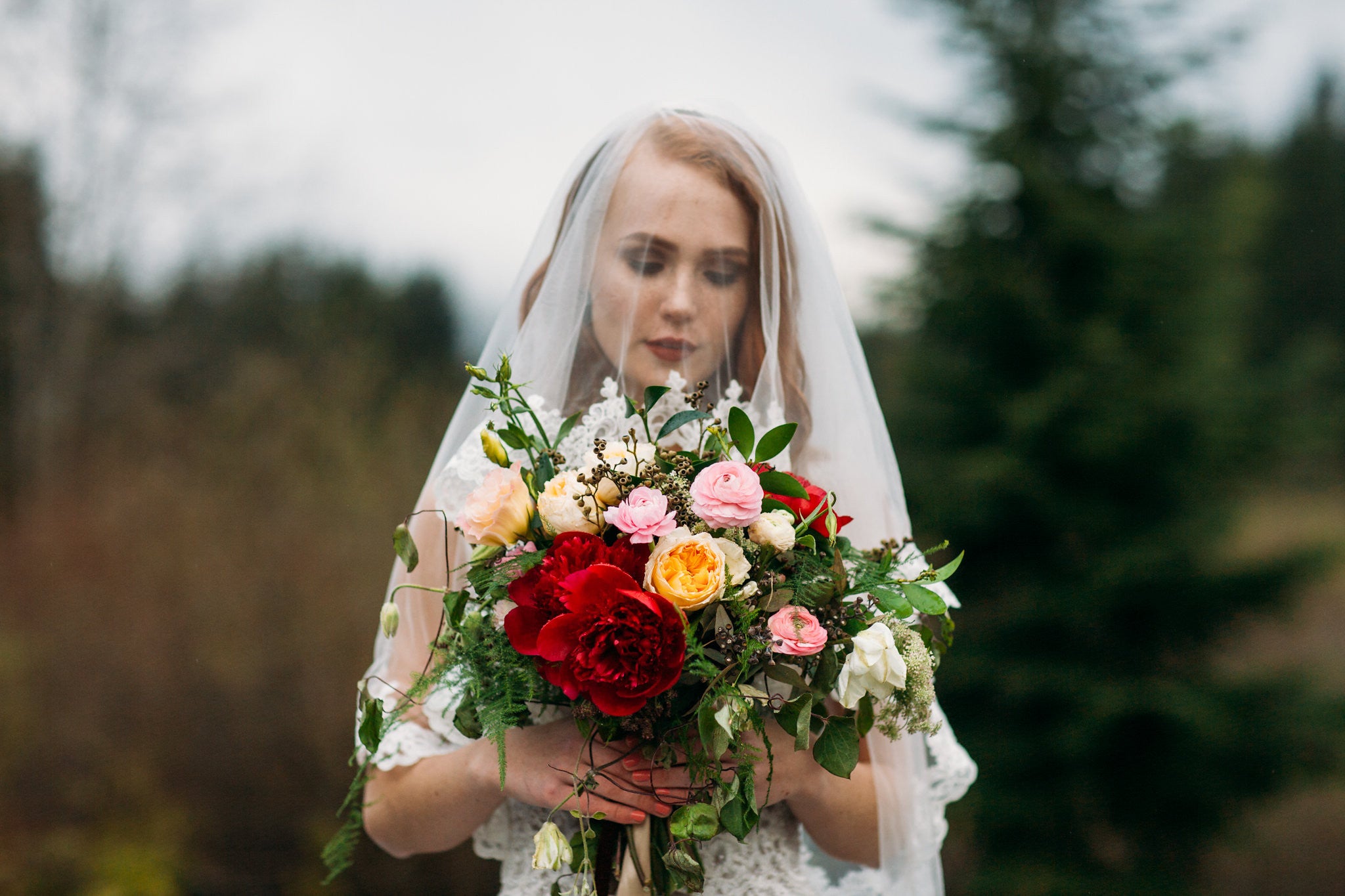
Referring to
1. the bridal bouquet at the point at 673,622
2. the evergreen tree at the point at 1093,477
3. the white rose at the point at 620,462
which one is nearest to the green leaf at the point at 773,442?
the bridal bouquet at the point at 673,622

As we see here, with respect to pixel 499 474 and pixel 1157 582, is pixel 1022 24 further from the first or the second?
pixel 499 474

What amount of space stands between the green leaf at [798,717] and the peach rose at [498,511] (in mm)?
447

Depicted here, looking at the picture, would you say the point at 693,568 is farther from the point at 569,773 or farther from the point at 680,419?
the point at 569,773

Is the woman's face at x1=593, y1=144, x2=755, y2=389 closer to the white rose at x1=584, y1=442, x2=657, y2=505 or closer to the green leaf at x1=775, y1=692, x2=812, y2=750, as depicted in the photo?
the white rose at x1=584, y1=442, x2=657, y2=505

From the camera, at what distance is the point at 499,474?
132cm

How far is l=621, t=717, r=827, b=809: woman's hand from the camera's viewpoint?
1312 millimetres

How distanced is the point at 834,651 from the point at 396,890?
3721mm

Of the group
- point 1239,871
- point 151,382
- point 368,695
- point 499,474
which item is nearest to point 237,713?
point 151,382

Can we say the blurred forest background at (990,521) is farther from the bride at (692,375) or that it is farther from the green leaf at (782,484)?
the green leaf at (782,484)

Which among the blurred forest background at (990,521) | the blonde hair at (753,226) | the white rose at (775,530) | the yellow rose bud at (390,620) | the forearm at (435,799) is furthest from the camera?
the blurred forest background at (990,521)

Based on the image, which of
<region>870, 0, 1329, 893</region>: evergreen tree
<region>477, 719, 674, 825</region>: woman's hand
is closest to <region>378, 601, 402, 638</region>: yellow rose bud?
<region>477, 719, 674, 825</region>: woman's hand

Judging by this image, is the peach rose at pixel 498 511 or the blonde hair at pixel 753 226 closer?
the peach rose at pixel 498 511

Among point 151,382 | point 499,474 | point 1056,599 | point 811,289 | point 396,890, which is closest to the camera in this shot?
point 499,474

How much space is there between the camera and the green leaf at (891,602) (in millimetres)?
1245
